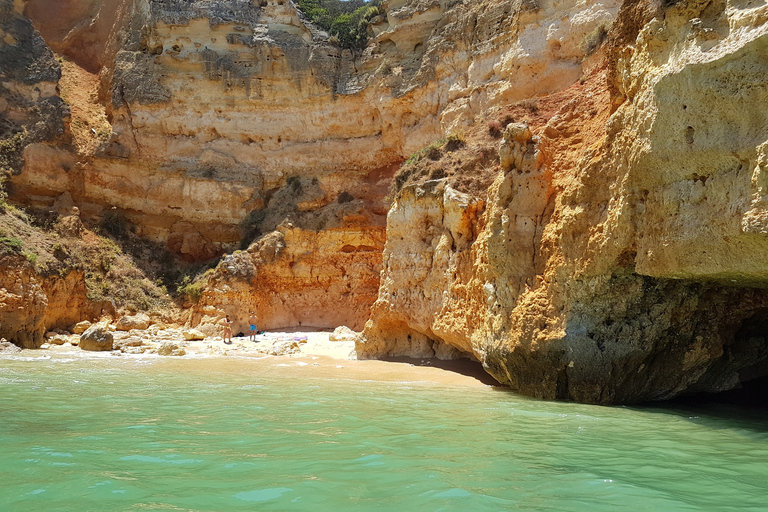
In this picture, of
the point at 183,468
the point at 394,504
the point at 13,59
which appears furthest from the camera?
the point at 13,59

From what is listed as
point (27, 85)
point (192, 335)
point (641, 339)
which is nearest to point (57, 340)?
point (192, 335)

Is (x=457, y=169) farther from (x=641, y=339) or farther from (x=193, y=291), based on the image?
(x=193, y=291)

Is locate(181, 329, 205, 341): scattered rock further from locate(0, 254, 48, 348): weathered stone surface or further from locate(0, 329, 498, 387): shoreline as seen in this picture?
locate(0, 254, 48, 348): weathered stone surface

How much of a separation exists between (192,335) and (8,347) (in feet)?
18.8

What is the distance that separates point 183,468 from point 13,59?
26.9m

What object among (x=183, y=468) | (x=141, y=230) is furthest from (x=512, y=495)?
(x=141, y=230)

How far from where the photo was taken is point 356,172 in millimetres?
25109

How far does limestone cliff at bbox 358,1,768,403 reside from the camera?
600 cm

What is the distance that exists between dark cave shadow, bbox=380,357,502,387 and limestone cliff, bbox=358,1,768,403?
2.12ft

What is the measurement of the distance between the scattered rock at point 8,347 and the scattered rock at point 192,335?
5.24m

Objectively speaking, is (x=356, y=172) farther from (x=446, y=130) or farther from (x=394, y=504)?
(x=394, y=504)

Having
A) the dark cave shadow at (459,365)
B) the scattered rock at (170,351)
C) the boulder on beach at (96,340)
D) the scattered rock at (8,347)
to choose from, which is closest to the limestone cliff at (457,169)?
the dark cave shadow at (459,365)

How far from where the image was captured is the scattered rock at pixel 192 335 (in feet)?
62.7

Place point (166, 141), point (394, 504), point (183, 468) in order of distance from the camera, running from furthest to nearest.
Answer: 1. point (166, 141)
2. point (183, 468)
3. point (394, 504)
